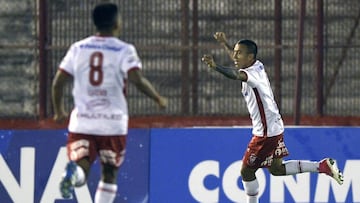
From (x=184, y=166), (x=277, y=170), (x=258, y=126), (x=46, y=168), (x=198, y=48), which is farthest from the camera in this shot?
(x=198, y=48)

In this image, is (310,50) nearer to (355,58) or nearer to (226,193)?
(355,58)

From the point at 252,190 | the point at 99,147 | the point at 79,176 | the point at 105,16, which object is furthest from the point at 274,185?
the point at 105,16

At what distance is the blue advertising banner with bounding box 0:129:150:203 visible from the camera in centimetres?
1502

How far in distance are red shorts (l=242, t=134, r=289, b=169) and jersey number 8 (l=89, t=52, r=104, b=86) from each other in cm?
290

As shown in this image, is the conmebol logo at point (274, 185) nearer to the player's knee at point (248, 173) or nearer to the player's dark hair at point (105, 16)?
the player's knee at point (248, 173)

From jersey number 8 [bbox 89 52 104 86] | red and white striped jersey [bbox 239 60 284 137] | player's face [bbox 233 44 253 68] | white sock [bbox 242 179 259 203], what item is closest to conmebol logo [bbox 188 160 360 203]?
white sock [bbox 242 179 259 203]

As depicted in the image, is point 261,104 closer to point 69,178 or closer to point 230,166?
point 230,166

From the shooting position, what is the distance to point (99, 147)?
464 inches

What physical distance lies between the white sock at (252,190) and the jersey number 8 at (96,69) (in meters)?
3.03

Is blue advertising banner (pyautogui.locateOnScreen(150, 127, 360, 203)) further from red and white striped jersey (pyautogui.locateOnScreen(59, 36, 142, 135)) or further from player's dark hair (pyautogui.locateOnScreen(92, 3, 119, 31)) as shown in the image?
player's dark hair (pyautogui.locateOnScreen(92, 3, 119, 31))

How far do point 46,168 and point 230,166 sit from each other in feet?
6.42

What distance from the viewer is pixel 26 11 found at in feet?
51.0

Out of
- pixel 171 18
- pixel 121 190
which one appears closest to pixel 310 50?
pixel 171 18

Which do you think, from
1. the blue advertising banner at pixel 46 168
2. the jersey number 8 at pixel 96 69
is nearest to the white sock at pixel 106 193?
the jersey number 8 at pixel 96 69
